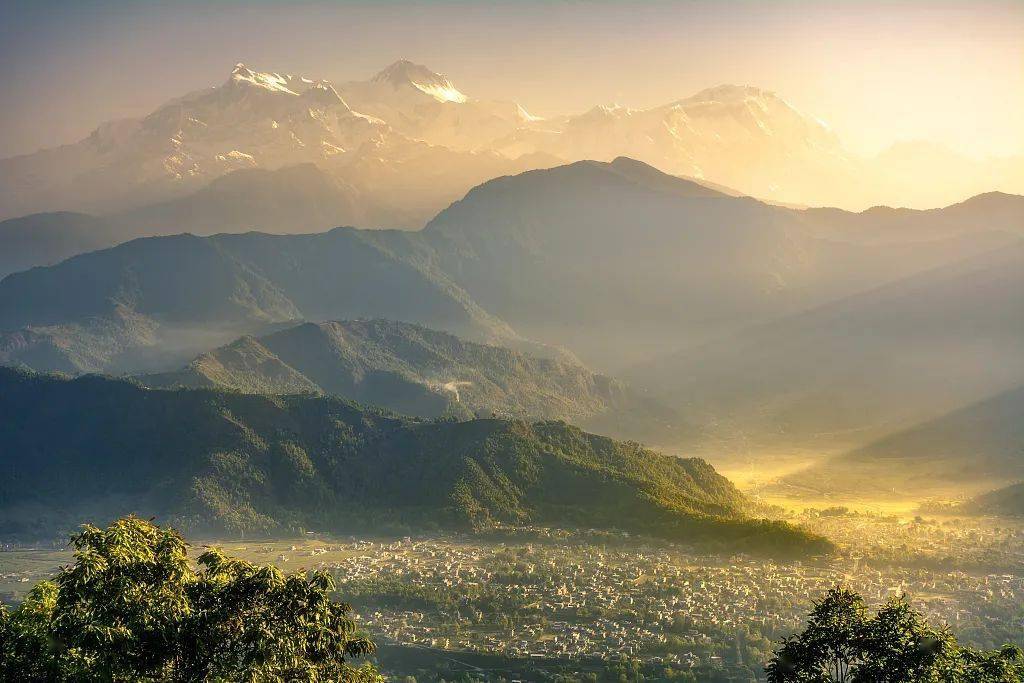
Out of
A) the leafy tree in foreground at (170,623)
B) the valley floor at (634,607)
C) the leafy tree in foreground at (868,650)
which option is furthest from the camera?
the valley floor at (634,607)

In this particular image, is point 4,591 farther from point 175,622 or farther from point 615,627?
point 175,622

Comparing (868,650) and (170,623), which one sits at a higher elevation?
(868,650)

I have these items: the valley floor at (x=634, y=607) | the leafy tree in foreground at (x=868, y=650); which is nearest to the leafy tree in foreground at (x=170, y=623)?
the leafy tree in foreground at (x=868, y=650)

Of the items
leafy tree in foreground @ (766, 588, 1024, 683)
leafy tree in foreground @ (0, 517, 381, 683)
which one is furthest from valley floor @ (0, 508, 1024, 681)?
leafy tree in foreground @ (0, 517, 381, 683)

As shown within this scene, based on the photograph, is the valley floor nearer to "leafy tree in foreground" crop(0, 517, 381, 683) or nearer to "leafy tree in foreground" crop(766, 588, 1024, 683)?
"leafy tree in foreground" crop(766, 588, 1024, 683)

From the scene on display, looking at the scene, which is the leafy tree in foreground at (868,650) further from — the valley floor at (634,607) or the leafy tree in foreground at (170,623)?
the valley floor at (634,607)

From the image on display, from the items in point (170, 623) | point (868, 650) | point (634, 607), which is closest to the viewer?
point (170, 623)

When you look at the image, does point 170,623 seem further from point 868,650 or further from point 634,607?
point 634,607

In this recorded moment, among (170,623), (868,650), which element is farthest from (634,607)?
(170,623)
